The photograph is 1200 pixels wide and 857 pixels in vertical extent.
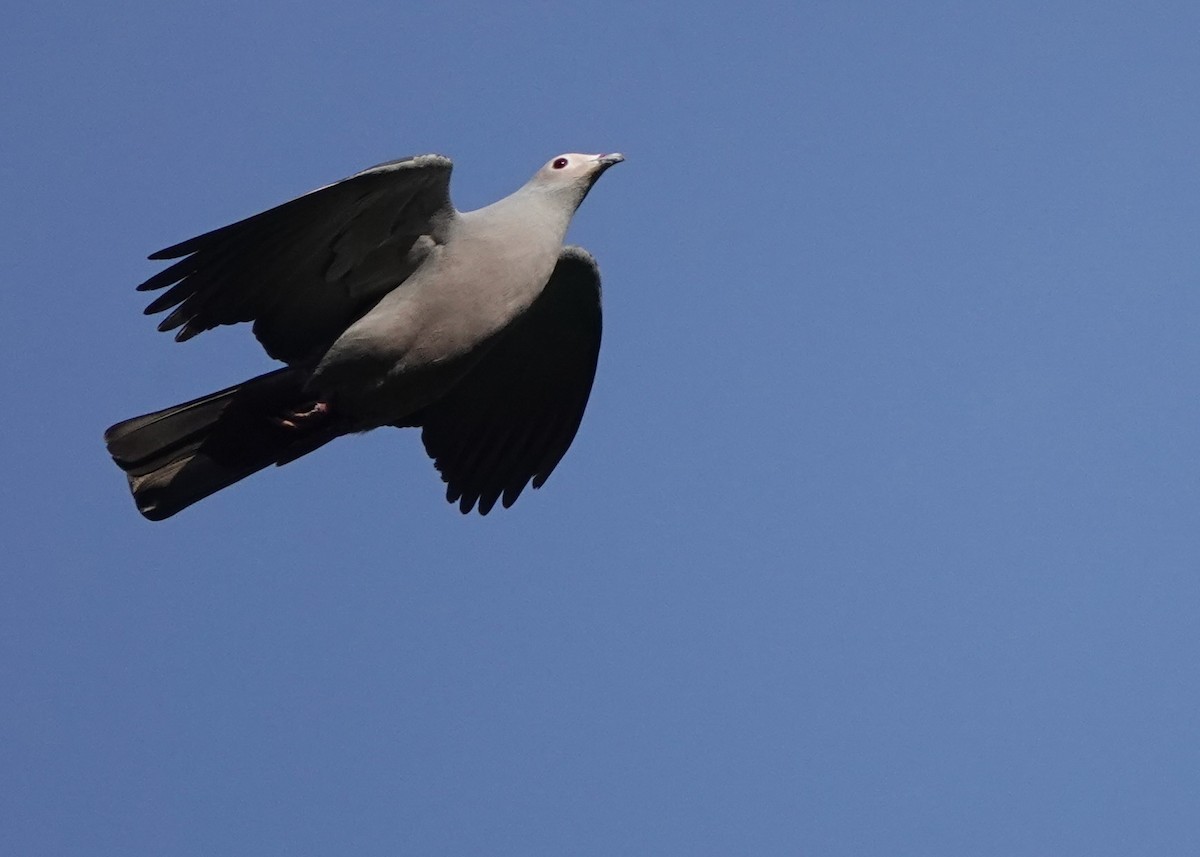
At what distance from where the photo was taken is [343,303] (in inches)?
439

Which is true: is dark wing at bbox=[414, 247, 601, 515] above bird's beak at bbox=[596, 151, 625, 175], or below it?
below

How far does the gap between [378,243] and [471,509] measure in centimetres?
243

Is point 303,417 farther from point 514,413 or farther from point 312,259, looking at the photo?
point 514,413

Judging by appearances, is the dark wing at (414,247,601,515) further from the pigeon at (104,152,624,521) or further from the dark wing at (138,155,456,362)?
the dark wing at (138,155,456,362)

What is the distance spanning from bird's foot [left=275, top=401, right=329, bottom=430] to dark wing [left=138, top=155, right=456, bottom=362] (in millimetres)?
323

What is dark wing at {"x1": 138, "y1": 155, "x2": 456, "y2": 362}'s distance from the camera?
415 inches

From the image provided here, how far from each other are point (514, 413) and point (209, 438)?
87.4 inches

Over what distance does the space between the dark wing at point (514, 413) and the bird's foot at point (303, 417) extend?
148cm

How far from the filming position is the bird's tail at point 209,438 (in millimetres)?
11109

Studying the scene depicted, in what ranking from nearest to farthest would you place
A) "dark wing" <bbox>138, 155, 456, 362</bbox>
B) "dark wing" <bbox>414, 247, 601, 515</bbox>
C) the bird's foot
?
"dark wing" <bbox>138, 155, 456, 362</bbox> → the bird's foot → "dark wing" <bbox>414, 247, 601, 515</bbox>

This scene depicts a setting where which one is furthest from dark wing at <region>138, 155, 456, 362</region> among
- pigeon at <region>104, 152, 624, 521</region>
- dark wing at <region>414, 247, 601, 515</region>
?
dark wing at <region>414, 247, 601, 515</region>

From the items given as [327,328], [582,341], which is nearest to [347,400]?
[327,328]

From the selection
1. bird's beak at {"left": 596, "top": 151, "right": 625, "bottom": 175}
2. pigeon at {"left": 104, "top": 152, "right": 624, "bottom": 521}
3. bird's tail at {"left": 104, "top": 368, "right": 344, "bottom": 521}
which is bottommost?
bird's tail at {"left": 104, "top": 368, "right": 344, "bottom": 521}

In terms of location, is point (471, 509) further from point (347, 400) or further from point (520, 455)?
point (347, 400)
